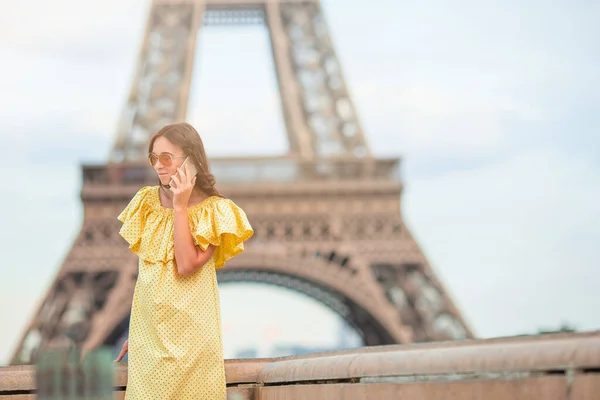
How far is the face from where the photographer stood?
3.76m

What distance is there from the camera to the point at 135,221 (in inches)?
152

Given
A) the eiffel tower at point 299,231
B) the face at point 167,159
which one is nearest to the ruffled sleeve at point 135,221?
the face at point 167,159

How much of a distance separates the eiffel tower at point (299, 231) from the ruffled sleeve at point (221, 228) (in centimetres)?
1918

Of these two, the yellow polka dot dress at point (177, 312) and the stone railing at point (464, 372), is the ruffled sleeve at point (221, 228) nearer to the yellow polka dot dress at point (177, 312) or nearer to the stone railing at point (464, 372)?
the yellow polka dot dress at point (177, 312)

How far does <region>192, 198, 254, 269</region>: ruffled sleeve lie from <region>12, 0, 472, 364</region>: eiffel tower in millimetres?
19179

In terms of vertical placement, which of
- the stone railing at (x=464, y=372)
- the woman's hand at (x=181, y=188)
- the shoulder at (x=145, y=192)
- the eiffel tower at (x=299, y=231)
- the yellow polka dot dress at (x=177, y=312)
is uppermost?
the eiffel tower at (x=299, y=231)

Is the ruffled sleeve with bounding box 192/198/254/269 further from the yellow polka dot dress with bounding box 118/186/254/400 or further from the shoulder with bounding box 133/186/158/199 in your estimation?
the shoulder with bounding box 133/186/158/199

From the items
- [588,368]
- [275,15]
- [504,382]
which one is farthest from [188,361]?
[275,15]

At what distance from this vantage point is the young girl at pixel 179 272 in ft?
11.8

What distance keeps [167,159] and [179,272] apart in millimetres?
424

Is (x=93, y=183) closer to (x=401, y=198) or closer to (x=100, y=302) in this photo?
(x=100, y=302)

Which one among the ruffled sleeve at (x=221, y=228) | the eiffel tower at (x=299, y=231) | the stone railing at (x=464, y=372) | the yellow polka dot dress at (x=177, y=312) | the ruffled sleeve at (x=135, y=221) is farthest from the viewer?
the eiffel tower at (x=299, y=231)

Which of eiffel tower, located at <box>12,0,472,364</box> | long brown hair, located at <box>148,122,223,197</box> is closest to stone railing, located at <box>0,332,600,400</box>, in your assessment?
long brown hair, located at <box>148,122,223,197</box>

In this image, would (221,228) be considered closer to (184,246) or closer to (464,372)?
(184,246)
